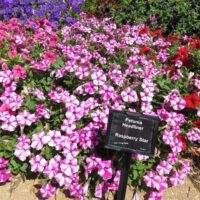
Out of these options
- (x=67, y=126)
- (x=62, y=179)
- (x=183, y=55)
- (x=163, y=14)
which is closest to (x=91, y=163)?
(x=62, y=179)

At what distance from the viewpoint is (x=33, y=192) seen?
3232mm

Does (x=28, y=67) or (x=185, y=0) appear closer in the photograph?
(x=28, y=67)

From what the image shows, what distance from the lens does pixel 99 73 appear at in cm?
338

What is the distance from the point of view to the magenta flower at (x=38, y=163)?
3.02 metres

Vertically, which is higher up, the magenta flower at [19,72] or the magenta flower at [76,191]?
the magenta flower at [19,72]

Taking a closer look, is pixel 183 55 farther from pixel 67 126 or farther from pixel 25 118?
pixel 25 118

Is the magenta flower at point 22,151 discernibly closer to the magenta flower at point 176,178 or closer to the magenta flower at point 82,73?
the magenta flower at point 82,73

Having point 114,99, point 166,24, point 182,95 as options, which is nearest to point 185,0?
point 166,24

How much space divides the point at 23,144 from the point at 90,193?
2.22ft

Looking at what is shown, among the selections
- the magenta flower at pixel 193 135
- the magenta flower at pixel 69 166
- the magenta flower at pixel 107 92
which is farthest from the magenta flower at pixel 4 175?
the magenta flower at pixel 193 135

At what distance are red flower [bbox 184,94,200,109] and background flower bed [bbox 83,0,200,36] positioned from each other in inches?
111

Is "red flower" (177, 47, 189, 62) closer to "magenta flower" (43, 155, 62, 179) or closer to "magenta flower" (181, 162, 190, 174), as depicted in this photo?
"magenta flower" (181, 162, 190, 174)

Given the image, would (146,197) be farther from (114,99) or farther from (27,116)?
(27,116)

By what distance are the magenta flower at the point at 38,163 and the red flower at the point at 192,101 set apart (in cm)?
128
